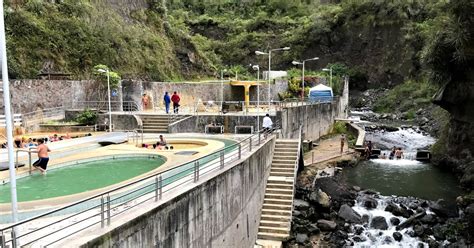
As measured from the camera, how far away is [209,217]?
513 inches

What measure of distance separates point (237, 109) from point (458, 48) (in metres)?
15.1

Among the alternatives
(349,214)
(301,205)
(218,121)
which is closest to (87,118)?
(218,121)

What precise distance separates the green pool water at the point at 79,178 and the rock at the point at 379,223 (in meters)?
11.5

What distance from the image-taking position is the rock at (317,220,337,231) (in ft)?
67.6

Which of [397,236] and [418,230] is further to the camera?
[418,230]

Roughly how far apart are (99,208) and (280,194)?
12.4 m

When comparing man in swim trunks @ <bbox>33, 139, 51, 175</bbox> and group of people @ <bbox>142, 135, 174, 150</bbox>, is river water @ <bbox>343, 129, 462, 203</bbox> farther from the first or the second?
man in swim trunks @ <bbox>33, 139, 51, 175</bbox>

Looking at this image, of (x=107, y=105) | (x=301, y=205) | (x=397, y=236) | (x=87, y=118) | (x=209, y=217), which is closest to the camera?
(x=209, y=217)

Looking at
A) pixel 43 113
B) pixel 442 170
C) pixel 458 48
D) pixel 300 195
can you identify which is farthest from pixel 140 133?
pixel 442 170

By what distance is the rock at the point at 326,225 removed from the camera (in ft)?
67.6

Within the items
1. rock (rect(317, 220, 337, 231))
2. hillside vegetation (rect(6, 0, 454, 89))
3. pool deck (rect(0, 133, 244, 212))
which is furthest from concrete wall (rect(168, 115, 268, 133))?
hillside vegetation (rect(6, 0, 454, 89))

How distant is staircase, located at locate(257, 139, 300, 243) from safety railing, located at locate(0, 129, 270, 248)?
4.86 meters

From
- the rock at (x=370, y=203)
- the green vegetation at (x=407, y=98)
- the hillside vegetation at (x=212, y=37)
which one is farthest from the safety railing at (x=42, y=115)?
the green vegetation at (x=407, y=98)

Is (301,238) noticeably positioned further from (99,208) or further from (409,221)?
(99,208)
